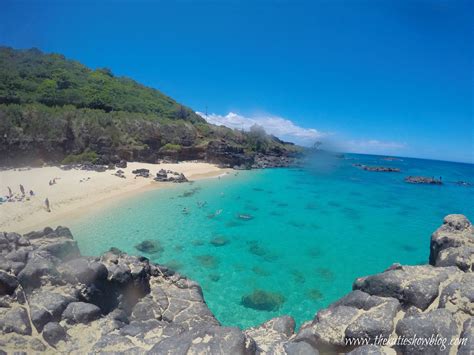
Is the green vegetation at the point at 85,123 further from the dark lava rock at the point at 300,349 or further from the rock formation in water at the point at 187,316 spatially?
the dark lava rock at the point at 300,349

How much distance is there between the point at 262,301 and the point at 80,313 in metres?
8.31

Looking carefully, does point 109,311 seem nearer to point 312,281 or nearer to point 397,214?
point 312,281

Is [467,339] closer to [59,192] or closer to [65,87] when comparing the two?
[59,192]

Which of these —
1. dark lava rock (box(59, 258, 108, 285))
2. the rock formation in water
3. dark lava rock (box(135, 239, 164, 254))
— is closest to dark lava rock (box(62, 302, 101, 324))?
the rock formation in water

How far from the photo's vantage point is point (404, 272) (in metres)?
7.97

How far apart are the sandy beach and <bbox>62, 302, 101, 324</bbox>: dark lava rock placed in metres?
15.0

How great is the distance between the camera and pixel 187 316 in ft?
33.5

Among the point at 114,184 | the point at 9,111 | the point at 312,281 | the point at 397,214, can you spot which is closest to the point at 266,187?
the point at 397,214

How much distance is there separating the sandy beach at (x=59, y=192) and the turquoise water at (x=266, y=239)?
2196 mm

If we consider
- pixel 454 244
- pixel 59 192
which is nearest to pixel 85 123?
Result: pixel 59 192

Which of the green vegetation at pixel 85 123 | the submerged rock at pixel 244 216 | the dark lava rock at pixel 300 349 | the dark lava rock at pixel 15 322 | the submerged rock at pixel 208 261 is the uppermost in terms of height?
the green vegetation at pixel 85 123

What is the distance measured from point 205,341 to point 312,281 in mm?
11518

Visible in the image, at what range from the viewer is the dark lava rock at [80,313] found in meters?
7.67

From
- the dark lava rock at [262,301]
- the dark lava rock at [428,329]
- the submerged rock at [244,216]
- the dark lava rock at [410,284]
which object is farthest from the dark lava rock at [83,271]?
the submerged rock at [244,216]
